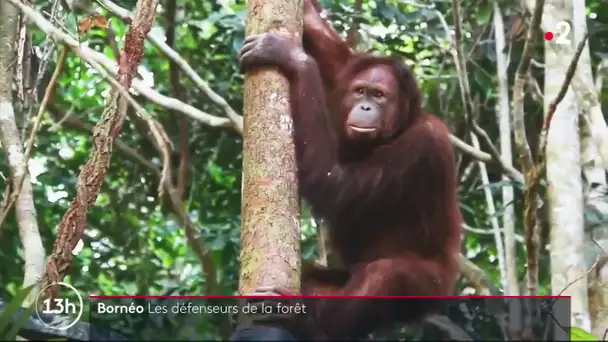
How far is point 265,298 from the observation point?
1834 millimetres

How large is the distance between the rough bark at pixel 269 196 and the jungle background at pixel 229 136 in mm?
1049

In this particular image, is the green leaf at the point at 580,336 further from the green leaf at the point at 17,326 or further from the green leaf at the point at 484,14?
the green leaf at the point at 484,14

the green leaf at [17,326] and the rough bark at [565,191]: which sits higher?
the rough bark at [565,191]

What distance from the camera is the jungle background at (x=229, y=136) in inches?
115

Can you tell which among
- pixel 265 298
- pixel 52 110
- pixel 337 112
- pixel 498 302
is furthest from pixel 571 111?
pixel 52 110

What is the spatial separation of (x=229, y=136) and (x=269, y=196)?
1991mm

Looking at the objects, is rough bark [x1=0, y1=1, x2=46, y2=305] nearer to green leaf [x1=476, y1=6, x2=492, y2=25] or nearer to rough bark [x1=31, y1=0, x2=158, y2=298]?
rough bark [x1=31, y1=0, x2=158, y2=298]

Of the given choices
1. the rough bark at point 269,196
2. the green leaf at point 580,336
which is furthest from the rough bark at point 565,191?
the rough bark at point 269,196

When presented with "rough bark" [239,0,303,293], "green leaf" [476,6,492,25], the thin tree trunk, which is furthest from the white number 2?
"rough bark" [239,0,303,293]

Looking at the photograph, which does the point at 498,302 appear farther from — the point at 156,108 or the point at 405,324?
the point at 156,108

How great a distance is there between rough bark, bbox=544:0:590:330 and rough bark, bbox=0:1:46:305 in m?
1.59

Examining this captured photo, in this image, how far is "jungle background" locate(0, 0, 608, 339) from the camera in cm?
292

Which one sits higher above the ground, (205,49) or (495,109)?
(205,49)

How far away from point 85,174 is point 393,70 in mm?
1215
